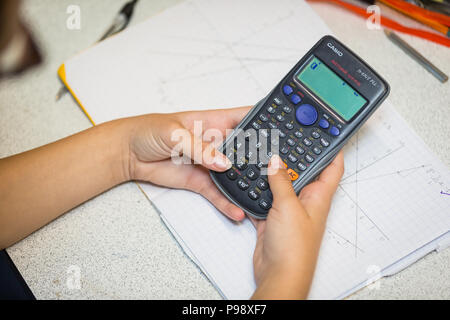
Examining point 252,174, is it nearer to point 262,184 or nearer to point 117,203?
point 262,184

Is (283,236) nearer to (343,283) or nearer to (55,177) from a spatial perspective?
(343,283)

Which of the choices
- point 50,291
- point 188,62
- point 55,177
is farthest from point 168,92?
point 50,291

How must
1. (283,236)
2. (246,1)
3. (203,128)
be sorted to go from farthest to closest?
(246,1), (203,128), (283,236)

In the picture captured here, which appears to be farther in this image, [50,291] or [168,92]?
[168,92]

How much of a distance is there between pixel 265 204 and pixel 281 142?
0.27 feet

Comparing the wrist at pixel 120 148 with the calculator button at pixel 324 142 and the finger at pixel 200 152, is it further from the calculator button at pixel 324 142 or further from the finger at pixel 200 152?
the calculator button at pixel 324 142

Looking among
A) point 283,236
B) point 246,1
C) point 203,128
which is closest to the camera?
point 283,236

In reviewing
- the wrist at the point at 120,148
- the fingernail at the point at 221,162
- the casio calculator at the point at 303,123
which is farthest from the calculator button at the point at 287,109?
the wrist at the point at 120,148

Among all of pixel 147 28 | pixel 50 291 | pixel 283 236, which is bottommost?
pixel 50 291

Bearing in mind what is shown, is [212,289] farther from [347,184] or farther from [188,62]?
[188,62]

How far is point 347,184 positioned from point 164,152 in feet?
0.80

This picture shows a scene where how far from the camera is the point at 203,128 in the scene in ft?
1.77

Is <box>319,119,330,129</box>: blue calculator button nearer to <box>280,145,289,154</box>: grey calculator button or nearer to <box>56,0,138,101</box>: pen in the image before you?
<box>280,145,289,154</box>: grey calculator button

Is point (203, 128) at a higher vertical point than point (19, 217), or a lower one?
higher
